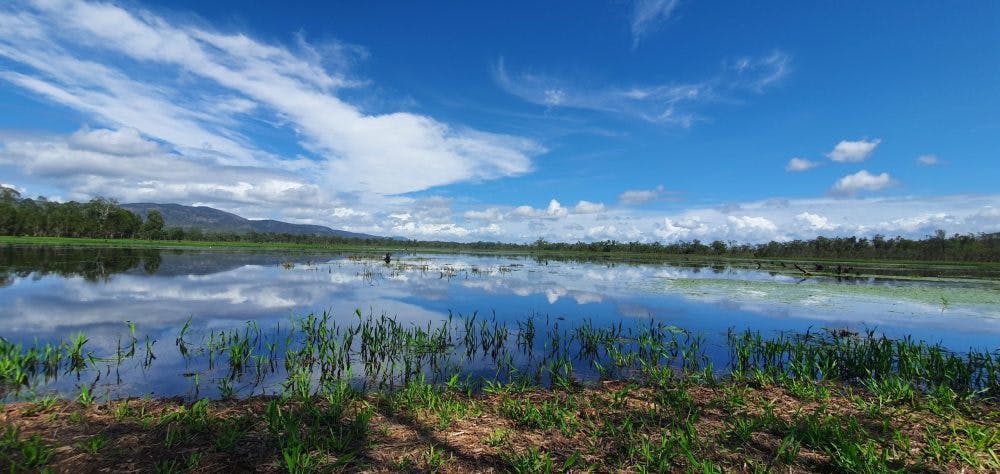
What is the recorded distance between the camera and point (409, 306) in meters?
18.7

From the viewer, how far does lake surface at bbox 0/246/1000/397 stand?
463 inches

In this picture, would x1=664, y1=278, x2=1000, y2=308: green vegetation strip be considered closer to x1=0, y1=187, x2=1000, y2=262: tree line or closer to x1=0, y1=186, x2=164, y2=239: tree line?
x1=0, y1=187, x2=1000, y2=262: tree line

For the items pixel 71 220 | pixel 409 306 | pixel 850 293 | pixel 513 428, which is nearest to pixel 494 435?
pixel 513 428

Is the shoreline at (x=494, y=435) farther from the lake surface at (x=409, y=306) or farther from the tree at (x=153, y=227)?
the tree at (x=153, y=227)

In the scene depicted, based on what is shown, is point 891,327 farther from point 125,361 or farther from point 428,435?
point 125,361

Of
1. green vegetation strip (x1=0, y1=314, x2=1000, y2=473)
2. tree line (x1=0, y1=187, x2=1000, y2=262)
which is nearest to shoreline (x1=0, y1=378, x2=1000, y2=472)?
green vegetation strip (x1=0, y1=314, x2=1000, y2=473)

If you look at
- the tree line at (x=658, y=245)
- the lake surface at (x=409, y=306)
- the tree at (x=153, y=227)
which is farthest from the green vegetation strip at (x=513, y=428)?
the tree at (x=153, y=227)

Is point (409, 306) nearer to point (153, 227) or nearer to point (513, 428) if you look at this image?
point (513, 428)

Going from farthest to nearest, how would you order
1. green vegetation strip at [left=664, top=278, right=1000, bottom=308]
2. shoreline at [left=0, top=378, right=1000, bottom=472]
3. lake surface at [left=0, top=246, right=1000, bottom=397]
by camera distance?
1. green vegetation strip at [left=664, top=278, right=1000, bottom=308]
2. lake surface at [left=0, top=246, right=1000, bottom=397]
3. shoreline at [left=0, top=378, right=1000, bottom=472]

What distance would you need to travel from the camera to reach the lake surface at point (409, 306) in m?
11.8

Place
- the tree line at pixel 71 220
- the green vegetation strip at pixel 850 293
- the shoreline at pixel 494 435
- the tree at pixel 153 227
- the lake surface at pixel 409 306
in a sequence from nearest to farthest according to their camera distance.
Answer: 1. the shoreline at pixel 494 435
2. the lake surface at pixel 409 306
3. the green vegetation strip at pixel 850 293
4. the tree line at pixel 71 220
5. the tree at pixel 153 227

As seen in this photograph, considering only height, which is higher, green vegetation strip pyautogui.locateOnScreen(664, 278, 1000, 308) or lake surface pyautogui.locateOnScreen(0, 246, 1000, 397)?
green vegetation strip pyautogui.locateOnScreen(664, 278, 1000, 308)

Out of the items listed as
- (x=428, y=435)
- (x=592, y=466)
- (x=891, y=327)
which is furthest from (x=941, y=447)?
(x=891, y=327)

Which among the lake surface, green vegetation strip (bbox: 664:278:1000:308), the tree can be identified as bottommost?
the lake surface
